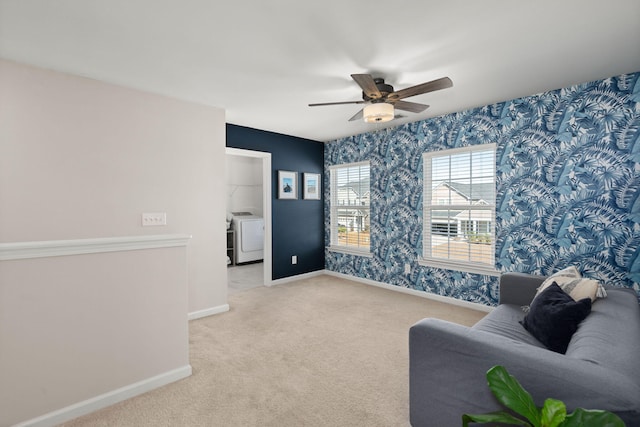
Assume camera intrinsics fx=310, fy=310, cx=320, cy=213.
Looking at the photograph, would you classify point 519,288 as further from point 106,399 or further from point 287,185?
point 287,185

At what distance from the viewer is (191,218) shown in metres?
3.60

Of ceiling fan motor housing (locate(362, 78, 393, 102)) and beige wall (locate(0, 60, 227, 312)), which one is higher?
ceiling fan motor housing (locate(362, 78, 393, 102))

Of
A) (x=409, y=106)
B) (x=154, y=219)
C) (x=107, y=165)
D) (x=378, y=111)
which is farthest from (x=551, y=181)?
(x=107, y=165)

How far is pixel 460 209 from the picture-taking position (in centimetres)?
400

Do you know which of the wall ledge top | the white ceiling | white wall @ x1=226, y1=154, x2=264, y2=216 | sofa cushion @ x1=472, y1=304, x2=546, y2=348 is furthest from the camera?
white wall @ x1=226, y1=154, x2=264, y2=216

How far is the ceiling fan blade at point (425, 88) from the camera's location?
7.51 ft

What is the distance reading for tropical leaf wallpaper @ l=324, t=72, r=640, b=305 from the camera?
2.84 m

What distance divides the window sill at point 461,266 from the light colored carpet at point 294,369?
1.61 feet

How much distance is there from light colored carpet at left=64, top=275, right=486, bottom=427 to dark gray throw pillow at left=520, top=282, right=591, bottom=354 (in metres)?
0.95

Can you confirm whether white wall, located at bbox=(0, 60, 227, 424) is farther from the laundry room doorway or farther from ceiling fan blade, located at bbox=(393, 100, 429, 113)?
ceiling fan blade, located at bbox=(393, 100, 429, 113)

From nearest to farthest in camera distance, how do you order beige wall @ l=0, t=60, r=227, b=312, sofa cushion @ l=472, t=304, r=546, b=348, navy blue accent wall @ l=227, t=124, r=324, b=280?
sofa cushion @ l=472, t=304, r=546, b=348
beige wall @ l=0, t=60, r=227, b=312
navy blue accent wall @ l=227, t=124, r=324, b=280

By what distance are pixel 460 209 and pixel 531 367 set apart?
9.64 ft

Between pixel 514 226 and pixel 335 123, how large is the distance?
2600 millimetres

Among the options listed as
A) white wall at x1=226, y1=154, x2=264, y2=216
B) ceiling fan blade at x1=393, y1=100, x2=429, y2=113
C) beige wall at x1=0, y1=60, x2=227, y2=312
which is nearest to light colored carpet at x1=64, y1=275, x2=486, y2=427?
beige wall at x1=0, y1=60, x2=227, y2=312
